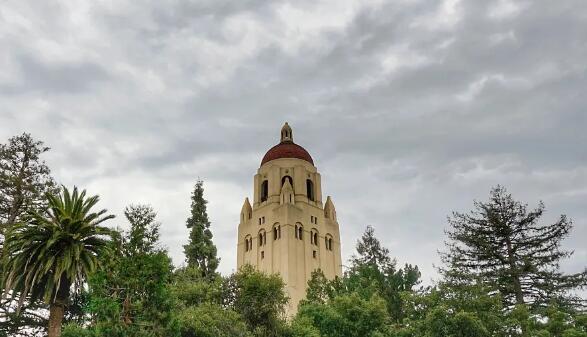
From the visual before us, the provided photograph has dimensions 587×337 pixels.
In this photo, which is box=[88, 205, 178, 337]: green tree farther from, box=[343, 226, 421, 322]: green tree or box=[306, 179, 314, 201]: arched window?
box=[306, 179, 314, 201]: arched window

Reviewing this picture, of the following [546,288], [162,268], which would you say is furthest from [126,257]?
[546,288]

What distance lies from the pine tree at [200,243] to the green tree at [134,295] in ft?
42.4

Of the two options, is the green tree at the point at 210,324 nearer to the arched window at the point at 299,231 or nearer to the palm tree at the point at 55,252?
the palm tree at the point at 55,252

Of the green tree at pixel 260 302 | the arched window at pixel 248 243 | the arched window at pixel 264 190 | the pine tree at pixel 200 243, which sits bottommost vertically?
the green tree at pixel 260 302

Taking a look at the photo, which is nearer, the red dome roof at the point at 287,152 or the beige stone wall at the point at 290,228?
the beige stone wall at the point at 290,228

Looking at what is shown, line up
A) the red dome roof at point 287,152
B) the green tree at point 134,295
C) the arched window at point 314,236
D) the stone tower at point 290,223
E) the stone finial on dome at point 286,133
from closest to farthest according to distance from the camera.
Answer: the green tree at point 134,295 → the stone tower at point 290,223 → the arched window at point 314,236 → the red dome roof at point 287,152 → the stone finial on dome at point 286,133

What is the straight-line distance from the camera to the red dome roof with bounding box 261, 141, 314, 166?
77.0 metres

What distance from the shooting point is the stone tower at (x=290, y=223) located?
223 feet

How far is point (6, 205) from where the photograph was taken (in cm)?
3672

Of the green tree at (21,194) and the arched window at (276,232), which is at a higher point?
the arched window at (276,232)

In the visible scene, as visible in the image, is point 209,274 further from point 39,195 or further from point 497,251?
point 497,251

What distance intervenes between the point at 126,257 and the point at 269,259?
137 feet

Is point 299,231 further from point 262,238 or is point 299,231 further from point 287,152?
point 287,152

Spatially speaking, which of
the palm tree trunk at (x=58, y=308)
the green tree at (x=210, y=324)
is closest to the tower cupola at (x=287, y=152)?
the green tree at (x=210, y=324)
